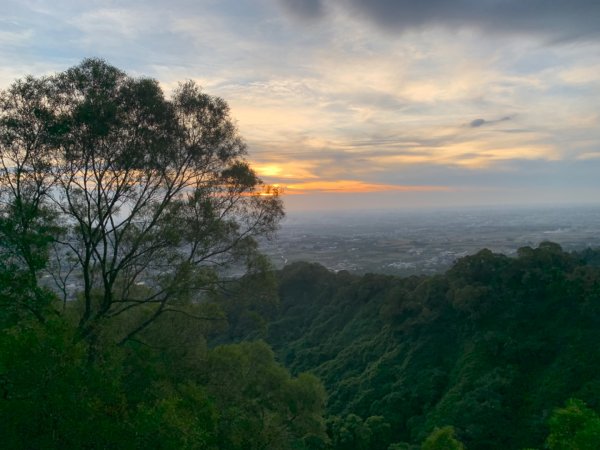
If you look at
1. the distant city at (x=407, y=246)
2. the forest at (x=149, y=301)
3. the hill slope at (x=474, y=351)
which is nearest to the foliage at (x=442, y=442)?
the forest at (x=149, y=301)

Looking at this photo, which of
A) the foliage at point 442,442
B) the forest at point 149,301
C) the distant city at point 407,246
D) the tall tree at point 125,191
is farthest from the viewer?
the distant city at point 407,246

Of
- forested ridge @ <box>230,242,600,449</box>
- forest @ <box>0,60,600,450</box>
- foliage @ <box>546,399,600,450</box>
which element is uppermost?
forest @ <box>0,60,600,450</box>

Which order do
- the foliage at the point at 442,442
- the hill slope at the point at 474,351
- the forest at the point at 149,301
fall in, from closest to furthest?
the forest at the point at 149,301 → the foliage at the point at 442,442 → the hill slope at the point at 474,351

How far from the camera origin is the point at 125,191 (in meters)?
14.9

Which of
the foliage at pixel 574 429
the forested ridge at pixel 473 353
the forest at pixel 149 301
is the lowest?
the forested ridge at pixel 473 353

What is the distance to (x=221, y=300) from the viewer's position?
17.3 metres

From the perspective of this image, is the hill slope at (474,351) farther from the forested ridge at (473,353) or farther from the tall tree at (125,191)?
the tall tree at (125,191)

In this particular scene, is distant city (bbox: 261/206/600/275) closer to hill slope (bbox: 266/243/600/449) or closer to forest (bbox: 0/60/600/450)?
hill slope (bbox: 266/243/600/449)

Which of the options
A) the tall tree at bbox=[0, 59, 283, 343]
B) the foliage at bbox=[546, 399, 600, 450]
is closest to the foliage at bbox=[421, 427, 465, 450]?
the foliage at bbox=[546, 399, 600, 450]

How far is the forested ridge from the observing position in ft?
90.2

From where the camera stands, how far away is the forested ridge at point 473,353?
90.2ft

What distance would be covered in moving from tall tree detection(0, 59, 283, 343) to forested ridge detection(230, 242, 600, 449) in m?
15.8

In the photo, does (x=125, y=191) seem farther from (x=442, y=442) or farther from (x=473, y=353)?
(x=473, y=353)

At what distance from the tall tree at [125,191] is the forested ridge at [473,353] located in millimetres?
15812
